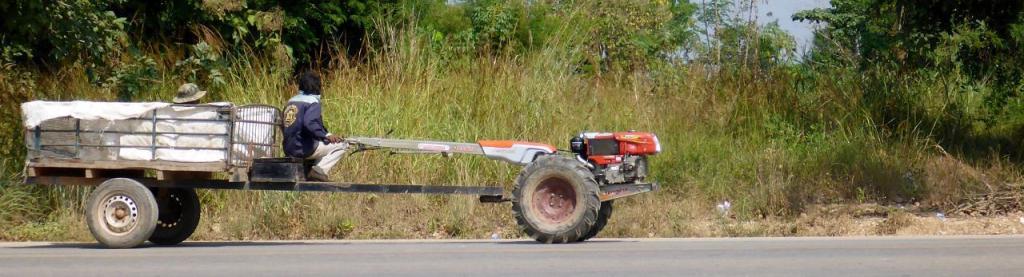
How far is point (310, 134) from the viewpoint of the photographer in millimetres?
11188

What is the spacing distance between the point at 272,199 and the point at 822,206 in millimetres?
6161

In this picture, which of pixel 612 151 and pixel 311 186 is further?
pixel 612 151

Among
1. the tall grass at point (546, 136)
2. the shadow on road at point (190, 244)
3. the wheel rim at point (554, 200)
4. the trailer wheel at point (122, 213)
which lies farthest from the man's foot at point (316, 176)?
the tall grass at point (546, 136)

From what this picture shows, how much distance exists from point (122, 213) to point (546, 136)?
633cm

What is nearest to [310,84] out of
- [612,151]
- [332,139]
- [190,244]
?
[332,139]

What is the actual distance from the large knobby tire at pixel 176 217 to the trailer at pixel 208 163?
674mm

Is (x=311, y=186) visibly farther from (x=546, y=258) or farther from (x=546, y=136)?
(x=546, y=136)

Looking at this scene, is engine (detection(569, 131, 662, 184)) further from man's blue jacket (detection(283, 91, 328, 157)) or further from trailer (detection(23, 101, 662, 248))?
man's blue jacket (detection(283, 91, 328, 157))

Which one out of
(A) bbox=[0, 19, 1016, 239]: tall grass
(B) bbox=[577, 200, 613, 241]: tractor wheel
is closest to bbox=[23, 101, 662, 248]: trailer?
(B) bbox=[577, 200, 613, 241]: tractor wheel

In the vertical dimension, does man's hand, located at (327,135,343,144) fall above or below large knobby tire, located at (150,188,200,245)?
above

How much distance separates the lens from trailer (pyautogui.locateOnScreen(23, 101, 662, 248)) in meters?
10.8

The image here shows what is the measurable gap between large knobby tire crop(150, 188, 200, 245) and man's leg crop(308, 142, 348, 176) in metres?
1.40

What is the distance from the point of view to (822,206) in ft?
47.7

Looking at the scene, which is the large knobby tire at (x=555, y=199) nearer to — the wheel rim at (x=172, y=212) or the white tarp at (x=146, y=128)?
the white tarp at (x=146, y=128)
